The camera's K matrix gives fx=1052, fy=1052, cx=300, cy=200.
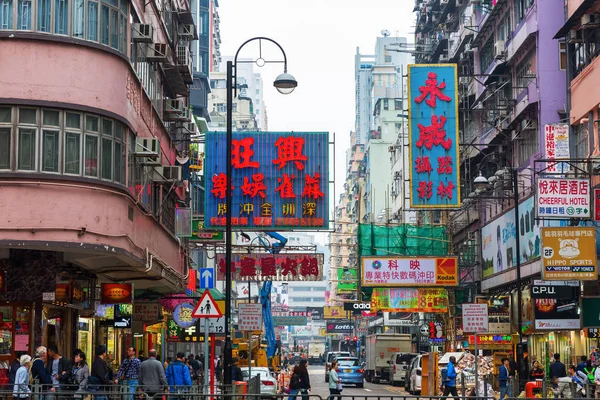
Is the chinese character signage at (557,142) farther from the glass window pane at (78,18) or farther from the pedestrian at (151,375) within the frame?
the glass window pane at (78,18)

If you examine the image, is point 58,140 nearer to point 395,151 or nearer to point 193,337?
point 193,337

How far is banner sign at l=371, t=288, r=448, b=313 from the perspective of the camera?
53875 millimetres

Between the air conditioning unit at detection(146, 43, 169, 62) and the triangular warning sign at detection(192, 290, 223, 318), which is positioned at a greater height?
the air conditioning unit at detection(146, 43, 169, 62)

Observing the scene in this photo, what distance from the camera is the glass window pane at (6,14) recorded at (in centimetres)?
2166

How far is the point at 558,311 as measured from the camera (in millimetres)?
35844

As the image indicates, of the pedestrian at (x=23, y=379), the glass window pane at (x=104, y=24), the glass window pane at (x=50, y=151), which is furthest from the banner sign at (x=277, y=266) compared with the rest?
the pedestrian at (x=23, y=379)

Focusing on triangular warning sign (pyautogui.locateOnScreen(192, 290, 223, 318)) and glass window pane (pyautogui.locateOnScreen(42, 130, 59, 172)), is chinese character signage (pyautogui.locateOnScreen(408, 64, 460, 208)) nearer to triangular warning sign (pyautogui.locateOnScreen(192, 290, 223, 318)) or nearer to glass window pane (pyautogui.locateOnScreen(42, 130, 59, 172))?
triangular warning sign (pyautogui.locateOnScreen(192, 290, 223, 318))

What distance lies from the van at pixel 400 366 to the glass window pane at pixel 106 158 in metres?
34.1

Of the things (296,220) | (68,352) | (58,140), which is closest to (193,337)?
(296,220)

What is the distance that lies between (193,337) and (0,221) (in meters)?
23.3

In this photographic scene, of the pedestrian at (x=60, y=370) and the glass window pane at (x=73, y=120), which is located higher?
the glass window pane at (x=73, y=120)

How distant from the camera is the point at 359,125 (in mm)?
165000

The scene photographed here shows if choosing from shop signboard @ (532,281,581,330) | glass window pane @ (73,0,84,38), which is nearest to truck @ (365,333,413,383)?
shop signboard @ (532,281,581,330)

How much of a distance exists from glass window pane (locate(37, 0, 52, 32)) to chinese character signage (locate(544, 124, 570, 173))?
20269mm
